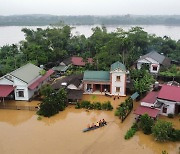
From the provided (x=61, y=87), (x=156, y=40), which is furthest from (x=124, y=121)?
(x=156, y=40)

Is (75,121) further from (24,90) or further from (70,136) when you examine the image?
(24,90)

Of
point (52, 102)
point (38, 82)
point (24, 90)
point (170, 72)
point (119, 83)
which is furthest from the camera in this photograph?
point (170, 72)

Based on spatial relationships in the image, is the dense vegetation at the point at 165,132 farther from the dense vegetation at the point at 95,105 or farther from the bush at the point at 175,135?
the dense vegetation at the point at 95,105

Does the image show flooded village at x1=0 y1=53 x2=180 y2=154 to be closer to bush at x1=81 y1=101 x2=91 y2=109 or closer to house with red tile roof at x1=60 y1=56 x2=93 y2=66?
bush at x1=81 y1=101 x2=91 y2=109

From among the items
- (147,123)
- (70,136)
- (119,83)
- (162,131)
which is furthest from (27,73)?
(162,131)

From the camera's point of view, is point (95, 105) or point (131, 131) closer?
point (131, 131)

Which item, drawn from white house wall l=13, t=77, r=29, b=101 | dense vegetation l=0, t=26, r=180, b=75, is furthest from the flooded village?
dense vegetation l=0, t=26, r=180, b=75

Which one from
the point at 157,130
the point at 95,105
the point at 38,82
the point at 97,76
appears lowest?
the point at 95,105

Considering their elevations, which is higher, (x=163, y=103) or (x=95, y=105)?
(x=163, y=103)
